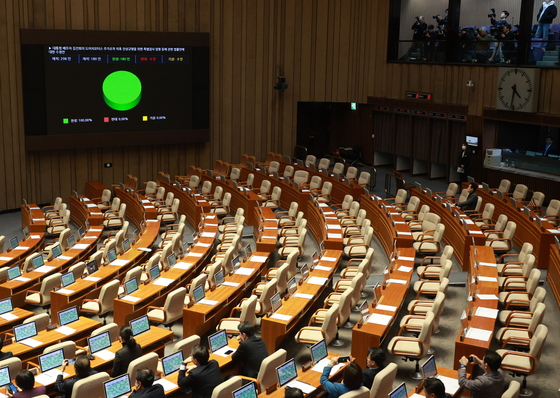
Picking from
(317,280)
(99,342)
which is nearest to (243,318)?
(317,280)

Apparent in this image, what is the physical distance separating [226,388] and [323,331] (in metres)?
2.27

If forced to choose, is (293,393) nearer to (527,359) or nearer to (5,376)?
(5,376)

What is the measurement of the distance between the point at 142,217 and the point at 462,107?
9.31m

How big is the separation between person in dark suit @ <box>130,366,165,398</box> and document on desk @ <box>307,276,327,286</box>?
12.5 feet

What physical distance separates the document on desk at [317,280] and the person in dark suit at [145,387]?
12.5 feet

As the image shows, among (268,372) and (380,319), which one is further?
(380,319)

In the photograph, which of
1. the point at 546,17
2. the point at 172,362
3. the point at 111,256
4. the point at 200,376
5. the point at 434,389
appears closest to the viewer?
the point at 434,389

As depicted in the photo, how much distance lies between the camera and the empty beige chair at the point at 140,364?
20.2 feet

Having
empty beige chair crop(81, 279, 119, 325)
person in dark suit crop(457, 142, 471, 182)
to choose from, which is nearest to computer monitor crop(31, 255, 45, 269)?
empty beige chair crop(81, 279, 119, 325)

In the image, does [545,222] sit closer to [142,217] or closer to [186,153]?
[142,217]

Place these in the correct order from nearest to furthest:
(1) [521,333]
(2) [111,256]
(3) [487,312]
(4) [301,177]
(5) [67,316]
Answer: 1. (1) [521,333]
2. (3) [487,312]
3. (5) [67,316]
4. (2) [111,256]
5. (4) [301,177]

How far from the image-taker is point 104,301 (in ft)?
30.0

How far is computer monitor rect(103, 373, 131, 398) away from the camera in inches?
231

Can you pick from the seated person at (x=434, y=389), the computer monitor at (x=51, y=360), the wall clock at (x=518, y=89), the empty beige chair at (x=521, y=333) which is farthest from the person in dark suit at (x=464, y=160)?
the computer monitor at (x=51, y=360)
